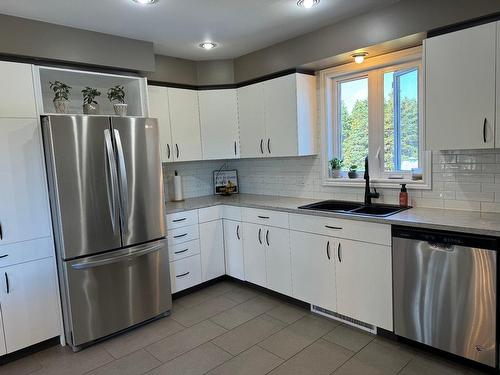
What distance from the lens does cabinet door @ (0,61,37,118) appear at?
240 centimetres

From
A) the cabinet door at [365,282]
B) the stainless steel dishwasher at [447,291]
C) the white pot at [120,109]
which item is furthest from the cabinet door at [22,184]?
the stainless steel dishwasher at [447,291]

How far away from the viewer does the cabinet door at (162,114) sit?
A: 3479 mm

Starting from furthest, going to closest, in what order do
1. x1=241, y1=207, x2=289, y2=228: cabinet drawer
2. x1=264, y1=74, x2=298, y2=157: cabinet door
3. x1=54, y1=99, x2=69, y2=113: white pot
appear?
x1=264, y1=74, x2=298, y2=157: cabinet door → x1=241, y1=207, x2=289, y2=228: cabinet drawer → x1=54, y1=99, x2=69, y2=113: white pot

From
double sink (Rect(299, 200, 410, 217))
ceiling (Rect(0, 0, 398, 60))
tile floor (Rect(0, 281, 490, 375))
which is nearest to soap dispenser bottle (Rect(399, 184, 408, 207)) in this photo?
double sink (Rect(299, 200, 410, 217))

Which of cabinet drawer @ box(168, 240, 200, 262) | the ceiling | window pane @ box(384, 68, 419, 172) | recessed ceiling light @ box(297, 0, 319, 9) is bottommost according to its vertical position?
cabinet drawer @ box(168, 240, 200, 262)

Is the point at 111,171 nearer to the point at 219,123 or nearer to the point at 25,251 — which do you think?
the point at 25,251

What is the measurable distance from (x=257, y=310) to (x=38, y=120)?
7.85 ft

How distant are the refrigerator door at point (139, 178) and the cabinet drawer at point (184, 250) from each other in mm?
408

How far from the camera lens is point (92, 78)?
3.02 metres

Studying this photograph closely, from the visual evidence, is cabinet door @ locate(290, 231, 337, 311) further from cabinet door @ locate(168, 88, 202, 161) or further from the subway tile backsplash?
cabinet door @ locate(168, 88, 202, 161)

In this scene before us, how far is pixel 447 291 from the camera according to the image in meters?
2.19

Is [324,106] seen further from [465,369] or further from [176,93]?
[465,369]

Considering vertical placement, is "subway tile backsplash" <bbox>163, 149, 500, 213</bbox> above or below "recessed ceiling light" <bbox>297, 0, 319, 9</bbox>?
below

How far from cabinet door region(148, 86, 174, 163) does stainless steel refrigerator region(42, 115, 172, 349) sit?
2.08ft
